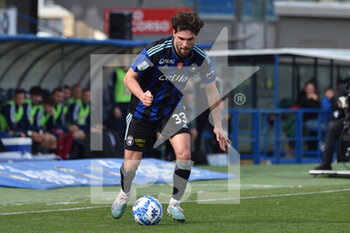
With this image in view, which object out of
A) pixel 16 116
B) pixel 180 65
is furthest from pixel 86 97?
pixel 180 65

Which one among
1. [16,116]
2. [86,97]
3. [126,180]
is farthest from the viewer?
[86,97]

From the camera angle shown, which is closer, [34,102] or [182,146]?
[182,146]

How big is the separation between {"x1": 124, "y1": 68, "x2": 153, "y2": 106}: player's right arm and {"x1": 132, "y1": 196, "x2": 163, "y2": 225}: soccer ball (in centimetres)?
104

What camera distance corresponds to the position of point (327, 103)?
70.1 ft

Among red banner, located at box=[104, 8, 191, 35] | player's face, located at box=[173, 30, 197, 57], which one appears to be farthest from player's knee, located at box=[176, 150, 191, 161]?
red banner, located at box=[104, 8, 191, 35]

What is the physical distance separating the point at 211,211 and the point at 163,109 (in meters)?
1.64

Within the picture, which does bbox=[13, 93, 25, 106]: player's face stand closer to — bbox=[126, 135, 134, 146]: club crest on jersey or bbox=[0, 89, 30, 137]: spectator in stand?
bbox=[0, 89, 30, 137]: spectator in stand

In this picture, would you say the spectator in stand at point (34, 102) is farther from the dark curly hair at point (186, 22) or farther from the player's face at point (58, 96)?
the dark curly hair at point (186, 22)

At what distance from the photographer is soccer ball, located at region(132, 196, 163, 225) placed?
27.0ft

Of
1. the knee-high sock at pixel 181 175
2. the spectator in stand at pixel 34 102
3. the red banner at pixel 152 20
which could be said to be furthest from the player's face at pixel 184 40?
the red banner at pixel 152 20

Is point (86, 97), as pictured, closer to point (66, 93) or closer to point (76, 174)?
point (66, 93)

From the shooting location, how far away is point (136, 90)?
816 cm

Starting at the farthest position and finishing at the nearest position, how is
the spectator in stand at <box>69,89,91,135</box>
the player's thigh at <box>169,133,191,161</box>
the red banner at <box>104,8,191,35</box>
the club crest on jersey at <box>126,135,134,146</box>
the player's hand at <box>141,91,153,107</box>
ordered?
the red banner at <box>104,8,191,35</box> < the spectator in stand at <box>69,89,91,135</box> < the club crest on jersey at <box>126,135,134,146</box> < the player's thigh at <box>169,133,191,161</box> < the player's hand at <box>141,91,153,107</box>

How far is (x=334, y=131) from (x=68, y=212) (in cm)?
712
